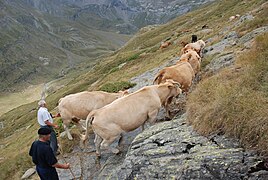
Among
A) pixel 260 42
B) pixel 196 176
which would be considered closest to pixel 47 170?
pixel 196 176

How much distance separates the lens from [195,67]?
16.5 metres

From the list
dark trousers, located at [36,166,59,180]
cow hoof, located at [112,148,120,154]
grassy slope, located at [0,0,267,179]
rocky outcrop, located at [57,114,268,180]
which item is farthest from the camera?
grassy slope, located at [0,0,267,179]

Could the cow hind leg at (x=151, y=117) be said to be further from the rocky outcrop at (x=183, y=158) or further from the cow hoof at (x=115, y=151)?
the cow hoof at (x=115, y=151)

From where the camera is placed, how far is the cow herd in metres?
11.0

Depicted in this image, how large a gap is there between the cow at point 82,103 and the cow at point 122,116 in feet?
9.34

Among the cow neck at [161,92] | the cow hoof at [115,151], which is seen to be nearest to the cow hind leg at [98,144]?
the cow hoof at [115,151]

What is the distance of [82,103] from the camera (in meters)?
14.6

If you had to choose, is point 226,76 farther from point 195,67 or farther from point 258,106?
point 195,67

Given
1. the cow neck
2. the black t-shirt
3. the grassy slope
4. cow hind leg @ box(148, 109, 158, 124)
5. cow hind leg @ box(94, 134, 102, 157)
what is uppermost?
the black t-shirt

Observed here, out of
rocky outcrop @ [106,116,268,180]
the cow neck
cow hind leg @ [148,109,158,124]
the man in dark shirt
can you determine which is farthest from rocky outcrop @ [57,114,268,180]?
the cow neck

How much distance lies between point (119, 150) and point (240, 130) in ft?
16.0

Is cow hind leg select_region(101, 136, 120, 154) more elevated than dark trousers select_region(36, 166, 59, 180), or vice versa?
dark trousers select_region(36, 166, 59, 180)

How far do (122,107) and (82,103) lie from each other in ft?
12.8

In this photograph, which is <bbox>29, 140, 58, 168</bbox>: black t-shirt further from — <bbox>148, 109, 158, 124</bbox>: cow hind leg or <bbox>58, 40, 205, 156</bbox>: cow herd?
<bbox>148, 109, 158, 124</bbox>: cow hind leg
